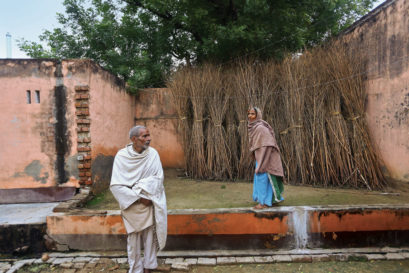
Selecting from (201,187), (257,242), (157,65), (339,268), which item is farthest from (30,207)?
(157,65)

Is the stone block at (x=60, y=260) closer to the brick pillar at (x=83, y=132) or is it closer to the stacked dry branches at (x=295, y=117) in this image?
the brick pillar at (x=83, y=132)

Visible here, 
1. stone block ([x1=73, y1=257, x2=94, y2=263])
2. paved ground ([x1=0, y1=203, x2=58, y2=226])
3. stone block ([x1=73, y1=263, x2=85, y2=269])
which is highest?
paved ground ([x1=0, y1=203, x2=58, y2=226])

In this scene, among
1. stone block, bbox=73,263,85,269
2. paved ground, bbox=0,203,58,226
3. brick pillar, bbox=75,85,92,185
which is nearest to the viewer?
stone block, bbox=73,263,85,269

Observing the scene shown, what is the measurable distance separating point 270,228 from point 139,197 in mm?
1515

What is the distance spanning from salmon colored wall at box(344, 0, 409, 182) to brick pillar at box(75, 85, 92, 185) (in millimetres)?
4348

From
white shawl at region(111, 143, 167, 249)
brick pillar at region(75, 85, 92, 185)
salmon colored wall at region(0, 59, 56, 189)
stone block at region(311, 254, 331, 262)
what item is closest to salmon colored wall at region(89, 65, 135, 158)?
brick pillar at region(75, 85, 92, 185)

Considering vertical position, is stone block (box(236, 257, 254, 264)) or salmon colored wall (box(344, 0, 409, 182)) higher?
salmon colored wall (box(344, 0, 409, 182))

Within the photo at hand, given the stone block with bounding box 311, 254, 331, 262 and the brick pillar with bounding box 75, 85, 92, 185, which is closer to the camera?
the stone block with bounding box 311, 254, 331, 262

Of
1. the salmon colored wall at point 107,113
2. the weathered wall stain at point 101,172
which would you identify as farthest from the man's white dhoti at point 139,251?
the salmon colored wall at point 107,113

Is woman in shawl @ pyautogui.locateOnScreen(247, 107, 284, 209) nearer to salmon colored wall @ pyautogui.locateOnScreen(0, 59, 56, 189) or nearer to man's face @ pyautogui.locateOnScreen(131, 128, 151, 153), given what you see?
man's face @ pyautogui.locateOnScreen(131, 128, 151, 153)

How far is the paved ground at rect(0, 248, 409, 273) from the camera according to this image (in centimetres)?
252

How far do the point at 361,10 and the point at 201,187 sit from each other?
8.48 meters

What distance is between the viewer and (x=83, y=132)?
12.1 feet

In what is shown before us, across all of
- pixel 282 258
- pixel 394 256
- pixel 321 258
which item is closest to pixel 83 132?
pixel 282 258
